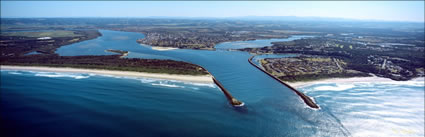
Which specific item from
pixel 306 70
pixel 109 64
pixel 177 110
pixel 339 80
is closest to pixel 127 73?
pixel 109 64

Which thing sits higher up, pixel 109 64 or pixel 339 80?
pixel 109 64

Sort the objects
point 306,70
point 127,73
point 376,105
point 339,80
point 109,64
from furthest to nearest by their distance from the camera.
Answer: point 109,64 → point 306,70 → point 127,73 → point 339,80 → point 376,105

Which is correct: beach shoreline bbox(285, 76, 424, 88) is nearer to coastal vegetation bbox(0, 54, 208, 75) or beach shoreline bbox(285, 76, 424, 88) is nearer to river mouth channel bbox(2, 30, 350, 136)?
river mouth channel bbox(2, 30, 350, 136)

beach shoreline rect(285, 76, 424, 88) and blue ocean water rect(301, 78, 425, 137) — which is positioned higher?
beach shoreline rect(285, 76, 424, 88)

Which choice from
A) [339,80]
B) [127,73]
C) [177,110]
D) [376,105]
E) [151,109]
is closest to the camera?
[177,110]

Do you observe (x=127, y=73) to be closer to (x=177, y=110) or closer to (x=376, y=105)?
(x=177, y=110)

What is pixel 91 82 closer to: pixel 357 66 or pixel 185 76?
pixel 185 76

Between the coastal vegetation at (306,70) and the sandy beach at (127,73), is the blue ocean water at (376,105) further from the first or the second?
the sandy beach at (127,73)

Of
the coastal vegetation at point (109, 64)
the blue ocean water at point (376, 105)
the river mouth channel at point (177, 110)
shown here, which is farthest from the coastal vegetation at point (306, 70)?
the coastal vegetation at point (109, 64)

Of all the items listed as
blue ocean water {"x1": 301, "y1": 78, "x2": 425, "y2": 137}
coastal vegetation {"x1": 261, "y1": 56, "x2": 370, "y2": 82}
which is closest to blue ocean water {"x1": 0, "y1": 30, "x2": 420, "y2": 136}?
blue ocean water {"x1": 301, "y1": 78, "x2": 425, "y2": 137}
